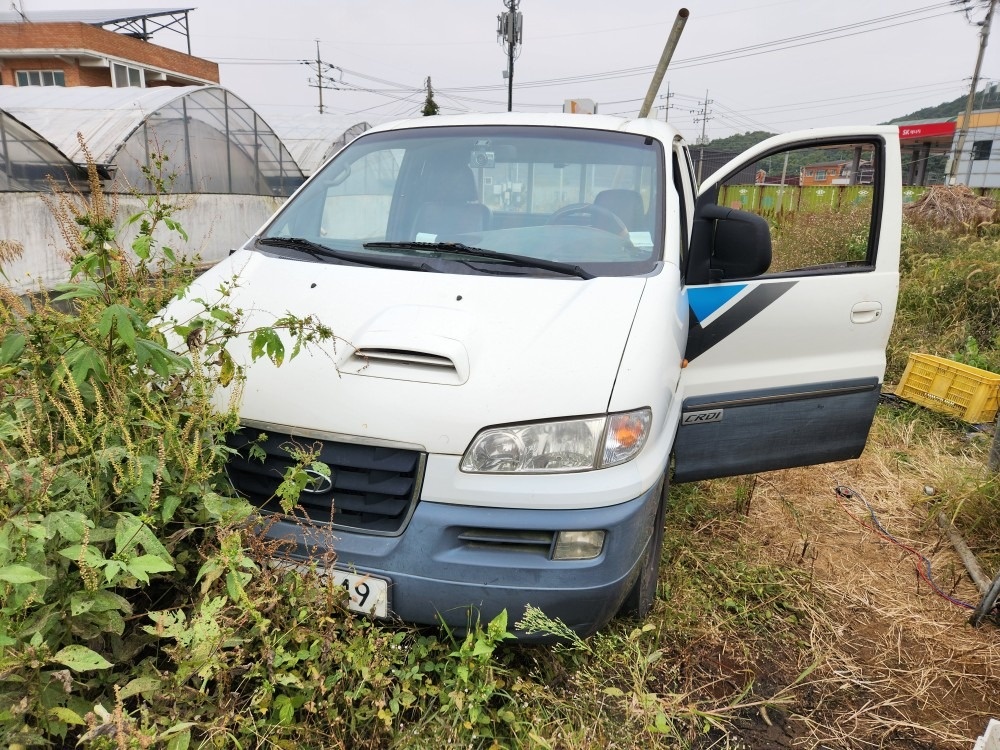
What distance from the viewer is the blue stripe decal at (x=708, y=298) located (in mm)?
2783

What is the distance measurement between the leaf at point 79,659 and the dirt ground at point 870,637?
1750 mm

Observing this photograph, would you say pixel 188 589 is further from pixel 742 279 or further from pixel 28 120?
pixel 28 120

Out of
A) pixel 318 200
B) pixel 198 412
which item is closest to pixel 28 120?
pixel 318 200

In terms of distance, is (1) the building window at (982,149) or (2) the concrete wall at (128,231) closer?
(2) the concrete wall at (128,231)

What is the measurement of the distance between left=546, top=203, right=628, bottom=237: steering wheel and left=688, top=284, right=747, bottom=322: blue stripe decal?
422 millimetres

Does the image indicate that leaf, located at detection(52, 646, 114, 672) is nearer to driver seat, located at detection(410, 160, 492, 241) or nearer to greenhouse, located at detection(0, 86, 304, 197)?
driver seat, located at detection(410, 160, 492, 241)

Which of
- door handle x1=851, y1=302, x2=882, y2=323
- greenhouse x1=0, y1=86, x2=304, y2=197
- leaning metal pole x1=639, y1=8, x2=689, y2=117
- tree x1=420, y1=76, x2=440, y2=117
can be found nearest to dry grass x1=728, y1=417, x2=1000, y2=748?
door handle x1=851, y1=302, x2=882, y2=323

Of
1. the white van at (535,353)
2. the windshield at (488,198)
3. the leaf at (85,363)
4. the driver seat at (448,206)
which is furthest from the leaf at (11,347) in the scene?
the driver seat at (448,206)

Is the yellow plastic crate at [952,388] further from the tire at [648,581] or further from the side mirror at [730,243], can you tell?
the tire at [648,581]

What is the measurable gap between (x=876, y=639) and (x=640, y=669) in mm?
1198

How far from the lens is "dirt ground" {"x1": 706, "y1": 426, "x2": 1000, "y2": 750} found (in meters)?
2.17

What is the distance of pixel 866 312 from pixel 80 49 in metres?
35.5

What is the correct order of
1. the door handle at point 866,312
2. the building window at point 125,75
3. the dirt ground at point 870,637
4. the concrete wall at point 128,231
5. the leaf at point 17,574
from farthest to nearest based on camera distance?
the building window at point 125,75, the concrete wall at point 128,231, the door handle at point 866,312, the dirt ground at point 870,637, the leaf at point 17,574

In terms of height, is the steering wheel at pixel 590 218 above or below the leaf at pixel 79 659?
above
